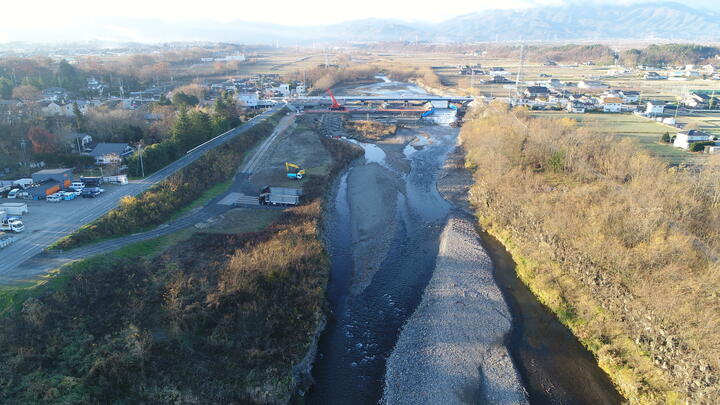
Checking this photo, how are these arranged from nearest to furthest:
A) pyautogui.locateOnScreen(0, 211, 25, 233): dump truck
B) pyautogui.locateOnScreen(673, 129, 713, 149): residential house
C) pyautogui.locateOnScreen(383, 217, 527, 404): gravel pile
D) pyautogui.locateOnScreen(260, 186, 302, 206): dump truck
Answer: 1. pyautogui.locateOnScreen(383, 217, 527, 404): gravel pile
2. pyautogui.locateOnScreen(0, 211, 25, 233): dump truck
3. pyautogui.locateOnScreen(260, 186, 302, 206): dump truck
4. pyautogui.locateOnScreen(673, 129, 713, 149): residential house

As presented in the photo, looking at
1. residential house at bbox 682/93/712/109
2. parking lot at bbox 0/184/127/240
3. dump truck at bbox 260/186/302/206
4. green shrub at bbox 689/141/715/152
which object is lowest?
dump truck at bbox 260/186/302/206

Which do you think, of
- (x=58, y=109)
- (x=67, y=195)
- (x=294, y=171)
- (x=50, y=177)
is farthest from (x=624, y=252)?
(x=58, y=109)

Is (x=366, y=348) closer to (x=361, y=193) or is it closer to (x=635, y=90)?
(x=361, y=193)

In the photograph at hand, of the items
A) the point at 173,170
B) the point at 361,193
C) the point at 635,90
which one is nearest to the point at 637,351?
the point at 361,193

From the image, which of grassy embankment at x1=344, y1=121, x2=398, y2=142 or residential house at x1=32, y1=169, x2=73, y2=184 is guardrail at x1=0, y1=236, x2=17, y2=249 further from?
grassy embankment at x1=344, y1=121, x2=398, y2=142

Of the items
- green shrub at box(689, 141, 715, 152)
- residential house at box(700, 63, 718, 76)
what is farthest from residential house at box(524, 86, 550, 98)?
residential house at box(700, 63, 718, 76)

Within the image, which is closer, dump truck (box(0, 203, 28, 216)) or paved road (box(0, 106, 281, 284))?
paved road (box(0, 106, 281, 284))

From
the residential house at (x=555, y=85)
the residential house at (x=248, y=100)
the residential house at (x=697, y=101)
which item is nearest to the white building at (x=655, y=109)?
the residential house at (x=697, y=101)
